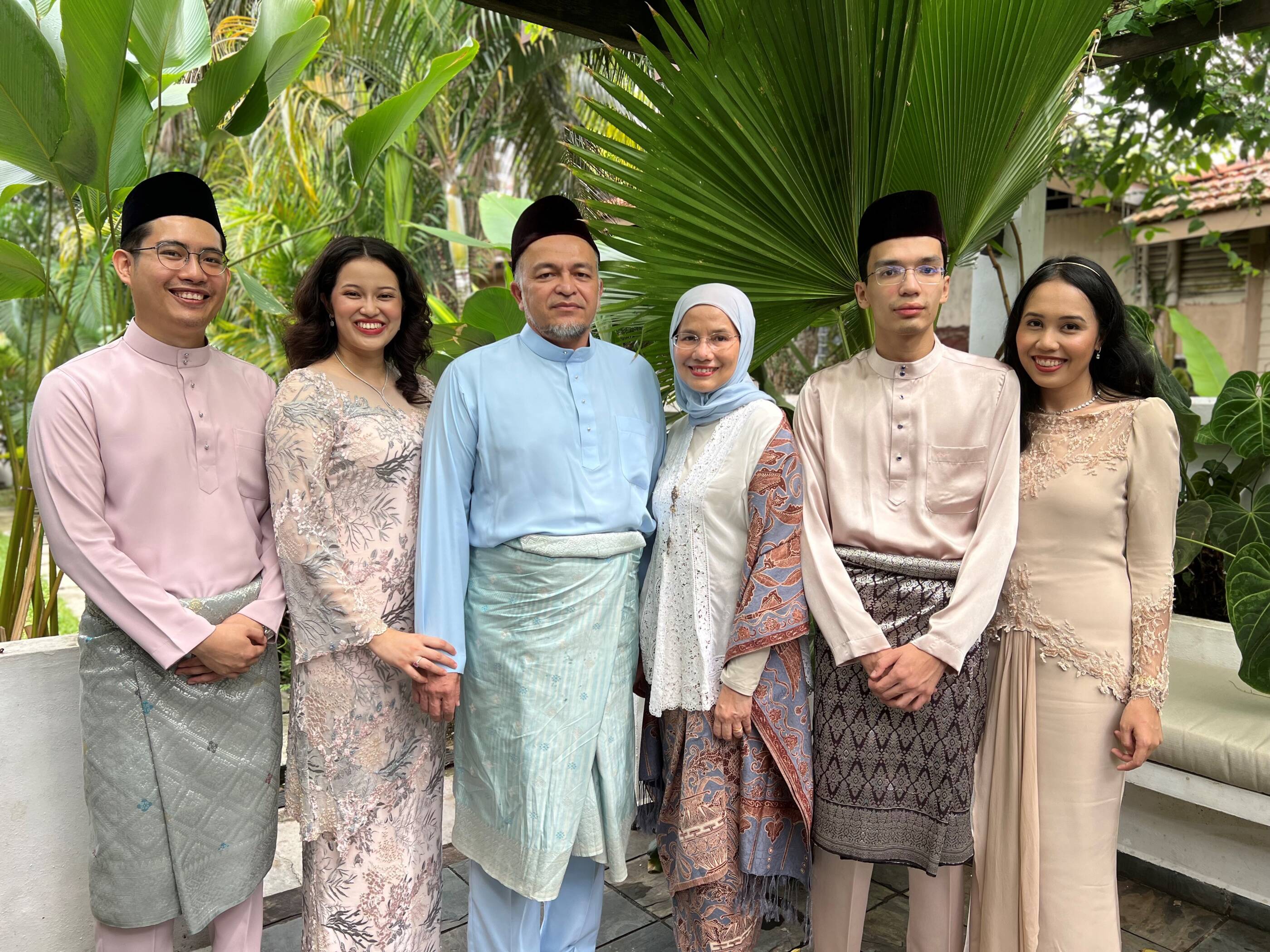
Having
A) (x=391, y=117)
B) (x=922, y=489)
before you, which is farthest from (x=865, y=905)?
(x=391, y=117)

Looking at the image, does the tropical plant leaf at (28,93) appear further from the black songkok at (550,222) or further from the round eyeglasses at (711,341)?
the round eyeglasses at (711,341)

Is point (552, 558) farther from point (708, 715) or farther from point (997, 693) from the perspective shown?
point (997, 693)

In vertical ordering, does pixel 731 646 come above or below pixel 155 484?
below

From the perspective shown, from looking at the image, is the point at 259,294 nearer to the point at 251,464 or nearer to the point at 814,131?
the point at 251,464

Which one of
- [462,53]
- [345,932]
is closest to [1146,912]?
[345,932]

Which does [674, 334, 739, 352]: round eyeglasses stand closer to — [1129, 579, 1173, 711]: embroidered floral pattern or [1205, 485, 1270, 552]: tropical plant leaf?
[1129, 579, 1173, 711]: embroidered floral pattern

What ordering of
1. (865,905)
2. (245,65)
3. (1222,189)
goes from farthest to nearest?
(1222,189), (245,65), (865,905)

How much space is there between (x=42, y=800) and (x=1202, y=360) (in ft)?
16.0

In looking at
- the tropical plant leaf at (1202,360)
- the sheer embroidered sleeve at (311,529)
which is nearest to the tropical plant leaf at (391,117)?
the sheer embroidered sleeve at (311,529)

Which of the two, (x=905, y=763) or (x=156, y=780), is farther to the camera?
(x=905, y=763)

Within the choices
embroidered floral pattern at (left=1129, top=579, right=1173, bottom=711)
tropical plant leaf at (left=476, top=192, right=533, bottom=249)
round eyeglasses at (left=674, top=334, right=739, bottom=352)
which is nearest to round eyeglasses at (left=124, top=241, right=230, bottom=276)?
round eyeglasses at (left=674, top=334, right=739, bottom=352)

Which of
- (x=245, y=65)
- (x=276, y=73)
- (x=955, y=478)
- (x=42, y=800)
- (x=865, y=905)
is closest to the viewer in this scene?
(x=955, y=478)

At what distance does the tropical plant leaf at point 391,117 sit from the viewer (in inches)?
104

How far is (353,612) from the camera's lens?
193 cm
